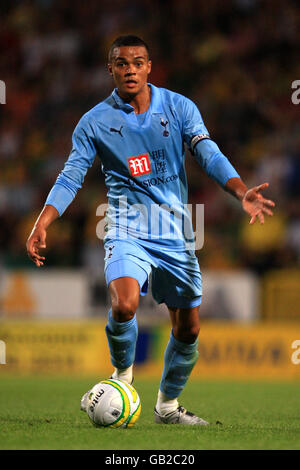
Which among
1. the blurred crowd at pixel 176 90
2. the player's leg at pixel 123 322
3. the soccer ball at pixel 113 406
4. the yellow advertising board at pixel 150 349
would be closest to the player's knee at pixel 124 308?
the player's leg at pixel 123 322

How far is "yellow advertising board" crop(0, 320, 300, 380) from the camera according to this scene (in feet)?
40.0

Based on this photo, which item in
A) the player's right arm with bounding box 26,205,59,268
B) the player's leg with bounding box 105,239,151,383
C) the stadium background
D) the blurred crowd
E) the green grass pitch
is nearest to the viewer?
the green grass pitch

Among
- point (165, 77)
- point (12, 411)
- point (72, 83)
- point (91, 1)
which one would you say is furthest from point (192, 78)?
point (12, 411)

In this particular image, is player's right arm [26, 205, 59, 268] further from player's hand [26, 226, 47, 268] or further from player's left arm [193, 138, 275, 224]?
player's left arm [193, 138, 275, 224]

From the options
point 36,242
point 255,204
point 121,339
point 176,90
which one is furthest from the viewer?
point 176,90

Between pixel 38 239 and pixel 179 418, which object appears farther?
pixel 179 418

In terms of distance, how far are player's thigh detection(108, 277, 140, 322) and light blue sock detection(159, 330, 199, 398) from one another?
2.13 feet

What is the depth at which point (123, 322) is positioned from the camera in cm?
472

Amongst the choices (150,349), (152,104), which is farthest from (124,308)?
(150,349)

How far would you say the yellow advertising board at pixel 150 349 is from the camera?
12.2 meters

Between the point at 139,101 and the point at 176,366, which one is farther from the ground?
the point at 139,101

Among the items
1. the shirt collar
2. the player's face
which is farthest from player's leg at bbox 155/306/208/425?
the player's face

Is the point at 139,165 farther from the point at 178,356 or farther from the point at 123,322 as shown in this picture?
the point at 178,356

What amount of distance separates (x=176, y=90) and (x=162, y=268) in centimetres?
1135
